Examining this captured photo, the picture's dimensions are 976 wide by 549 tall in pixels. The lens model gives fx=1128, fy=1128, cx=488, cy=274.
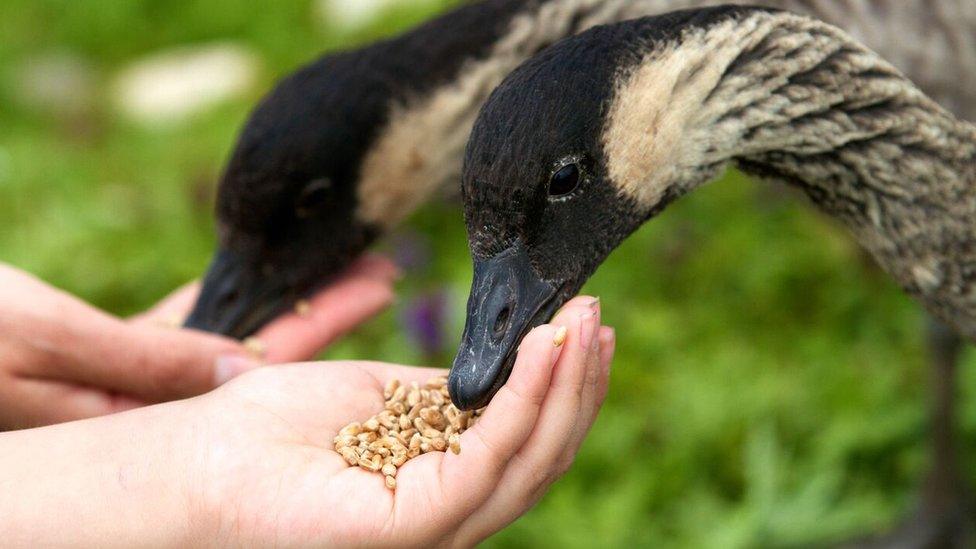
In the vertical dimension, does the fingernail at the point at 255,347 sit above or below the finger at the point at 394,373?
below

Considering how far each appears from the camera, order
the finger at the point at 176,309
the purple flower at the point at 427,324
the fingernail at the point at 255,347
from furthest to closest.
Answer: the purple flower at the point at 427,324 → the finger at the point at 176,309 → the fingernail at the point at 255,347

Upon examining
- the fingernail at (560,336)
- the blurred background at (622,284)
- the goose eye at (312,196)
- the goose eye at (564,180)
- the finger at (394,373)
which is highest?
the goose eye at (564,180)

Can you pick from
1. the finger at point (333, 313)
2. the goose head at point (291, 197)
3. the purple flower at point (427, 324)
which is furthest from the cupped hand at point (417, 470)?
the purple flower at point (427, 324)

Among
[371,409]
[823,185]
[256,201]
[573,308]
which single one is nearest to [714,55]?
[823,185]

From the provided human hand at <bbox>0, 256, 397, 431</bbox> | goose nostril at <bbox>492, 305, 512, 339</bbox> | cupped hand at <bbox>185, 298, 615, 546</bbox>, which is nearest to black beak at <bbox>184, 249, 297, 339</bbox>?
human hand at <bbox>0, 256, 397, 431</bbox>

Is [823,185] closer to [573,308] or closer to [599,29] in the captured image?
[599,29]

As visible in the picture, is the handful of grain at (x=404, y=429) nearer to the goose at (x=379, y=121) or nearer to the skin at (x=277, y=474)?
the skin at (x=277, y=474)
